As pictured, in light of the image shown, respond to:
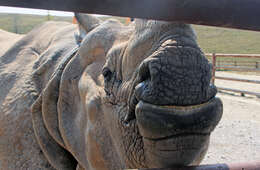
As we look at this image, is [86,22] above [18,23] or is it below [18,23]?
above

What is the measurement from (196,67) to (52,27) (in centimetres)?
249

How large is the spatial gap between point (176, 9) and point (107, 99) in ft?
3.32

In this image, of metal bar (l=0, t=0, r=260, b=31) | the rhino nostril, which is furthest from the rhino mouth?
metal bar (l=0, t=0, r=260, b=31)

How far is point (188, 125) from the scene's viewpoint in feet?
3.63

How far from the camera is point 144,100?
1144 mm

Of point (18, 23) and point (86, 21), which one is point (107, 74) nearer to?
point (86, 21)

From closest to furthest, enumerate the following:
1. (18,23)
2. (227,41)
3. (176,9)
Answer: (176,9), (227,41), (18,23)

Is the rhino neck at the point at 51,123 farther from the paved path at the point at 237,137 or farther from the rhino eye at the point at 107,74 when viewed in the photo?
the paved path at the point at 237,137

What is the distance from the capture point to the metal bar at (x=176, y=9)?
2.04 feet

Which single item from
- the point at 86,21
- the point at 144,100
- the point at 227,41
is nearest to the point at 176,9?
the point at 144,100

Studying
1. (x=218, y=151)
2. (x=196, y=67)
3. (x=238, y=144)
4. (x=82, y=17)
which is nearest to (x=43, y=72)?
(x=82, y=17)

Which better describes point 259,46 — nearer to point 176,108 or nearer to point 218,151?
point 218,151

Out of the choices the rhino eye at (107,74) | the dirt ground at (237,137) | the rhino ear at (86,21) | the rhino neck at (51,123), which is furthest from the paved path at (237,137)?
the rhino eye at (107,74)

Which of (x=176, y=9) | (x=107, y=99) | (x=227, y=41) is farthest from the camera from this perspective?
(x=227, y=41)
